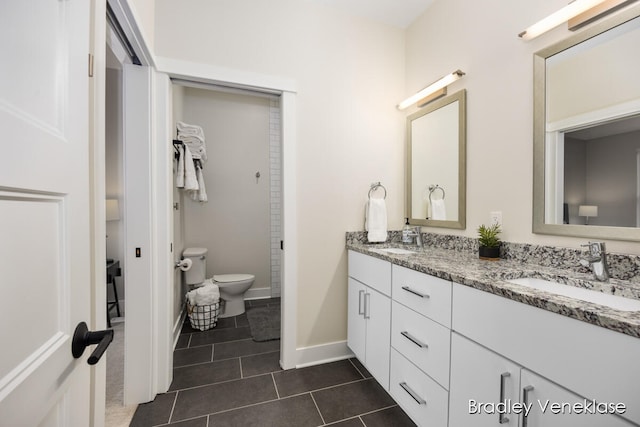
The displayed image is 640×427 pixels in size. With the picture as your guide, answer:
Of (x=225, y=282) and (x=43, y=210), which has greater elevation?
(x=43, y=210)

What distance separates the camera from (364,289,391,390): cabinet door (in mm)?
1595

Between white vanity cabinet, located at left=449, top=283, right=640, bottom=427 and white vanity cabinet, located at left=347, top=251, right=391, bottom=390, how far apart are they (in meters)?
0.51

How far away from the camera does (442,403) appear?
3.85 feet

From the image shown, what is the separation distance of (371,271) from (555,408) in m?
1.07

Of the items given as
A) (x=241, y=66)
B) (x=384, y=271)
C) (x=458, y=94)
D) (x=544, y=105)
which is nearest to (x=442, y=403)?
(x=384, y=271)

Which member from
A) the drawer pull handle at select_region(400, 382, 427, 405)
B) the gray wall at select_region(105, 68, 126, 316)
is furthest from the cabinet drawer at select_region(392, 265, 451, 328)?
the gray wall at select_region(105, 68, 126, 316)

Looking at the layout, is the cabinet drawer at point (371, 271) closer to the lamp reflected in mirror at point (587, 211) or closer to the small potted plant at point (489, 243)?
the small potted plant at point (489, 243)

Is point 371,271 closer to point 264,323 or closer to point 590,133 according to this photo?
point 590,133

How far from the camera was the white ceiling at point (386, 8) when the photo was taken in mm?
2037

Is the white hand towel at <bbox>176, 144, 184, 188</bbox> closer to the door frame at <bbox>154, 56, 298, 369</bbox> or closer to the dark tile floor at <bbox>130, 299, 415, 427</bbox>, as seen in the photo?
the door frame at <bbox>154, 56, 298, 369</bbox>

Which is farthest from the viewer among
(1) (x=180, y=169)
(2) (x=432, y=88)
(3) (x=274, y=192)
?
(3) (x=274, y=192)

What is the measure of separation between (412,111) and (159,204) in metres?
2.03

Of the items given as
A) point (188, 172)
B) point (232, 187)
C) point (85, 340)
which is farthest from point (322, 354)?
point (232, 187)

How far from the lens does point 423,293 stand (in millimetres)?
A: 1309
